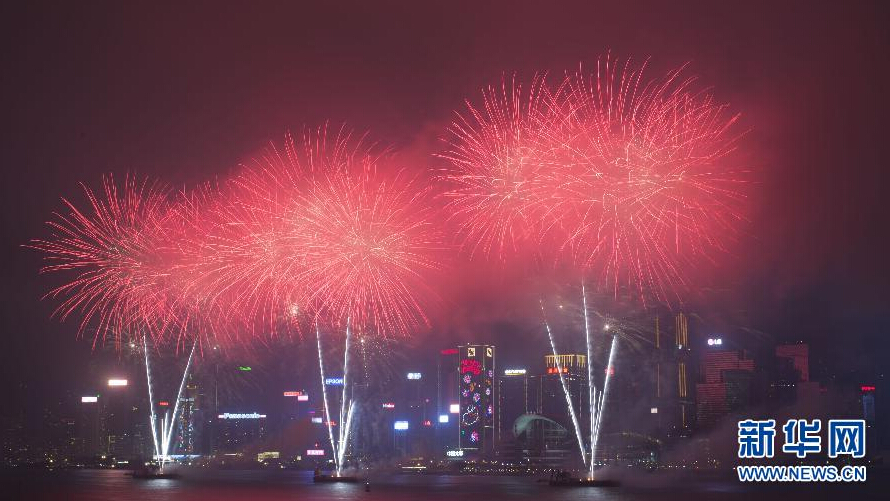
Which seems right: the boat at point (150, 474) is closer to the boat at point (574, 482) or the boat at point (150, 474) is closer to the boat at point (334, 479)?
the boat at point (334, 479)

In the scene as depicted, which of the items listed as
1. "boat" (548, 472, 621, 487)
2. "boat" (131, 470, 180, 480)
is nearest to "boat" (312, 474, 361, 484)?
Result: "boat" (131, 470, 180, 480)

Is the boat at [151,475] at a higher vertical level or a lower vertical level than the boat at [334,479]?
lower

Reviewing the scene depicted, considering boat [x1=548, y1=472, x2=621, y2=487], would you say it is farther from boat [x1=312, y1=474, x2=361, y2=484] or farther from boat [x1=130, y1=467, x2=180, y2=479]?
boat [x1=130, y1=467, x2=180, y2=479]

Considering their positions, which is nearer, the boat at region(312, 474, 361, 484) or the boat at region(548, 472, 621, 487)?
the boat at region(548, 472, 621, 487)

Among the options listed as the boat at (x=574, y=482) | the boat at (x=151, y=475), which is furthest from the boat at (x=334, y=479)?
the boat at (x=574, y=482)

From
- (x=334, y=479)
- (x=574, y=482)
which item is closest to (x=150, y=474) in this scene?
(x=334, y=479)

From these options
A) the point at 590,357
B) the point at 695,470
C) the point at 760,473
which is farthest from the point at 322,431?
the point at 760,473

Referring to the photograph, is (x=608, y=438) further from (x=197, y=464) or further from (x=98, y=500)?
(x=98, y=500)

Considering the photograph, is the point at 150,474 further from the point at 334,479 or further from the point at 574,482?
the point at 574,482

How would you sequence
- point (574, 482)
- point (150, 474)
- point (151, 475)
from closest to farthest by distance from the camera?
point (574, 482) < point (151, 475) < point (150, 474)

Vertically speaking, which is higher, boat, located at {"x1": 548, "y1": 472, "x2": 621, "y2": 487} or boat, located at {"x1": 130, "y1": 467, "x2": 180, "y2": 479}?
boat, located at {"x1": 548, "y1": 472, "x2": 621, "y2": 487}

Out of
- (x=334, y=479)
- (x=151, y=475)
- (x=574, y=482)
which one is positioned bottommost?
(x=151, y=475)
